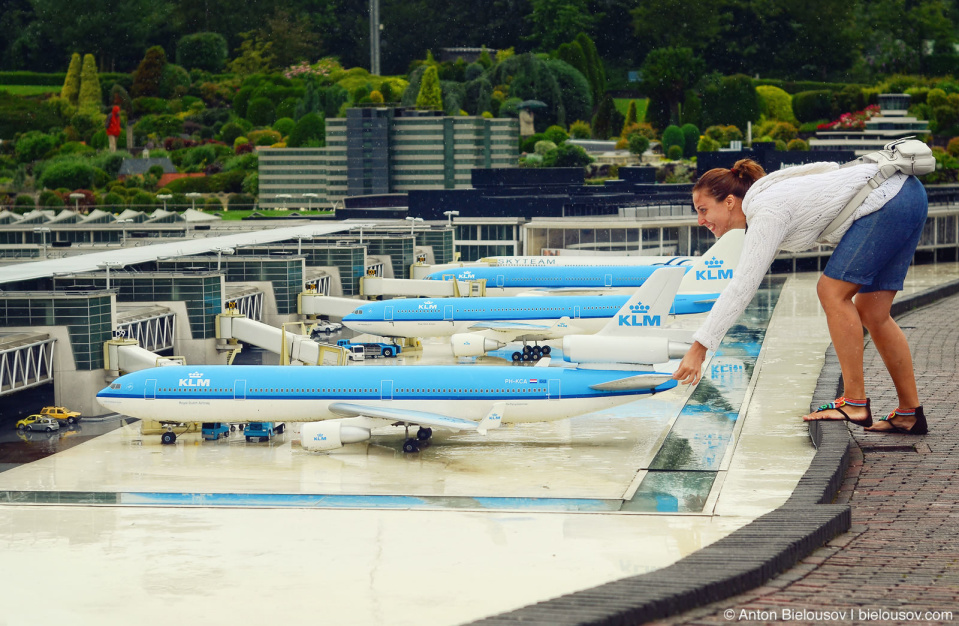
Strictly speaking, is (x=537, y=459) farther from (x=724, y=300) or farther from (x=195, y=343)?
(x=724, y=300)

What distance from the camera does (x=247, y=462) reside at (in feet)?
189

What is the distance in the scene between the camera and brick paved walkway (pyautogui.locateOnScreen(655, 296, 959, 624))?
1427cm

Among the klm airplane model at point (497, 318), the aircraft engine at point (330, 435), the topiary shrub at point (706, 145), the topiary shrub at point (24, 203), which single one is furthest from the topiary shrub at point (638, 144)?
the aircraft engine at point (330, 435)

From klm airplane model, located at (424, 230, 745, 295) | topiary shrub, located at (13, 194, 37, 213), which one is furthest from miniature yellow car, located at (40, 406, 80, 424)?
topiary shrub, located at (13, 194, 37, 213)

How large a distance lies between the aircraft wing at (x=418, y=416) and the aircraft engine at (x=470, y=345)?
86.1 ft

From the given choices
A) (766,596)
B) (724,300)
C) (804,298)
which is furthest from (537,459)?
(804,298)

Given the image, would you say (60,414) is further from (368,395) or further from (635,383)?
(635,383)

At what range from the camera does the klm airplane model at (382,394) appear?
5706cm

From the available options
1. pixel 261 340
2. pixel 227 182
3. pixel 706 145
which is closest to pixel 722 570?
pixel 261 340

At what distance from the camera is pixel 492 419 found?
5672cm

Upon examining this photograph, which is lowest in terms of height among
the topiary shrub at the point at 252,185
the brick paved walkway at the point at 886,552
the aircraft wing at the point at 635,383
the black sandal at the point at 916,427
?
the aircraft wing at the point at 635,383

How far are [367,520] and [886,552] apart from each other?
2943 centimetres

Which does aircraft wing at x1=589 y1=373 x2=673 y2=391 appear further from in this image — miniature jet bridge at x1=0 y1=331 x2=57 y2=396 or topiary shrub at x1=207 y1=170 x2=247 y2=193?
topiary shrub at x1=207 y1=170 x2=247 y2=193

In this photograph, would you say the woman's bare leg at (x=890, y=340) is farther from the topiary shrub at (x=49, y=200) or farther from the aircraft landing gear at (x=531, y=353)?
the topiary shrub at (x=49, y=200)
